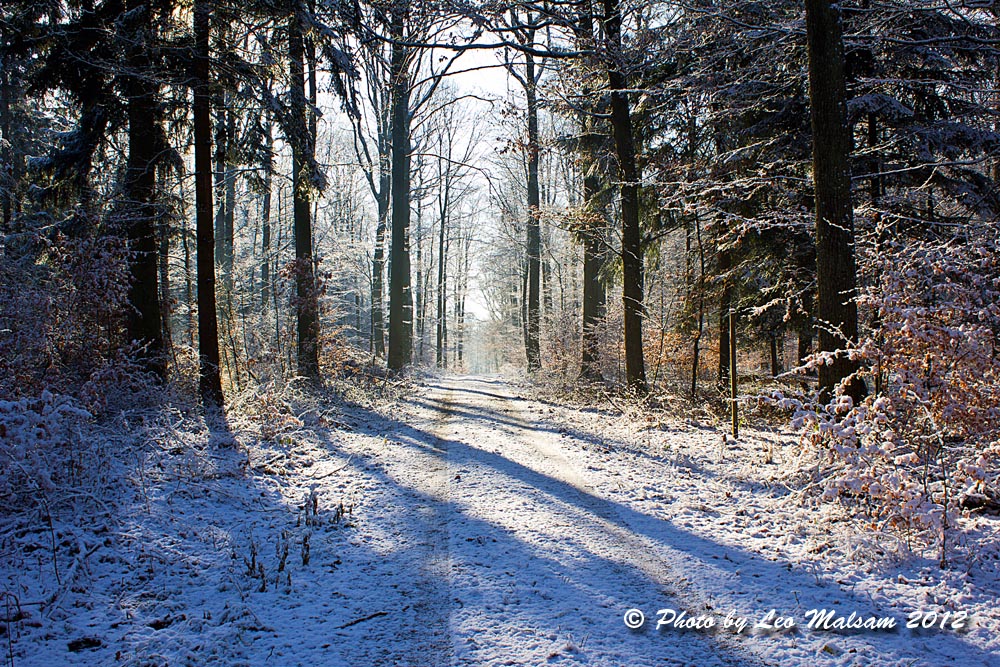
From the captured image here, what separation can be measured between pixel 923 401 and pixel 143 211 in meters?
12.3

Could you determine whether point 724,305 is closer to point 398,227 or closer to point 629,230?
point 629,230

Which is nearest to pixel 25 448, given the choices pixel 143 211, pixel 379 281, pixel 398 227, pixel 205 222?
pixel 205 222

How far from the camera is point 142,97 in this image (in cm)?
941

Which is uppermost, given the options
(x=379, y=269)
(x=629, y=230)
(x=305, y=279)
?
(x=379, y=269)

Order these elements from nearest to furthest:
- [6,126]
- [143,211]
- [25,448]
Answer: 1. [25,448]
2. [143,211]
3. [6,126]

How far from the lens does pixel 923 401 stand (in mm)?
5043

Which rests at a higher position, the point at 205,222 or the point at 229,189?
the point at 229,189

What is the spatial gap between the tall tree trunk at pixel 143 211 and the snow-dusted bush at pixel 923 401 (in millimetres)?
10337

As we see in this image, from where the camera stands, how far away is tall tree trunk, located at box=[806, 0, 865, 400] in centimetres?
626

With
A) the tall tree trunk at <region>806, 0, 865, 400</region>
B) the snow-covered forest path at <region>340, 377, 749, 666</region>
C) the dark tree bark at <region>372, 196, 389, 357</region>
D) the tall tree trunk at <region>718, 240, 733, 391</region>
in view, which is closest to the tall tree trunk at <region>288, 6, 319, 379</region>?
the snow-covered forest path at <region>340, 377, 749, 666</region>

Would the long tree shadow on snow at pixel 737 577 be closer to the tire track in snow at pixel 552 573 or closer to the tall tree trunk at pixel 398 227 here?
the tire track in snow at pixel 552 573

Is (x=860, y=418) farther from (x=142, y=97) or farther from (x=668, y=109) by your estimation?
(x=142, y=97)

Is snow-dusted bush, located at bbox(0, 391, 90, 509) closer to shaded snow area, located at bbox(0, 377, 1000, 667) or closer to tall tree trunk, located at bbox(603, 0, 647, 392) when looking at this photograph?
shaded snow area, located at bbox(0, 377, 1000, 667)

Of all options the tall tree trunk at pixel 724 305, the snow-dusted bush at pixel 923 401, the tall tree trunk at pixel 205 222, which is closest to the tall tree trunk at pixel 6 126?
the tall tree trunk at pixel 205 222
